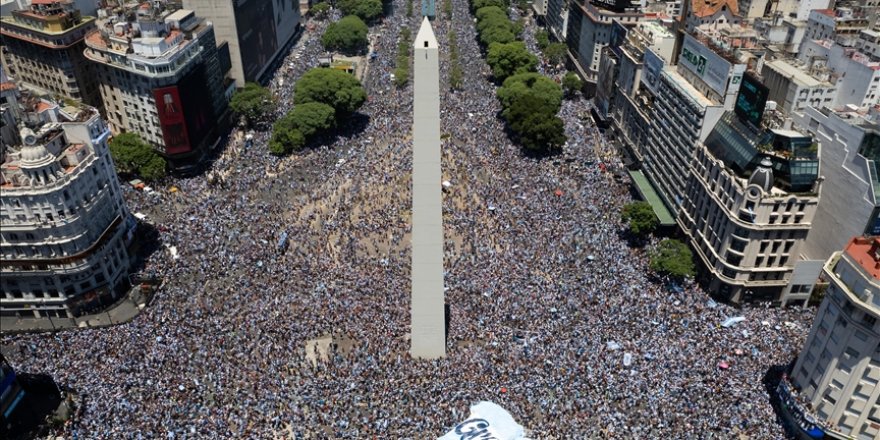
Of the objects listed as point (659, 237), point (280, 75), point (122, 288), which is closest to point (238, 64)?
point (280, 75)

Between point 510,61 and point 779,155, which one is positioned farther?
point 510,61

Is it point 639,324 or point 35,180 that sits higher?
point 35,180

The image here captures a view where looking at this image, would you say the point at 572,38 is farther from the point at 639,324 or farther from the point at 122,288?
the point at 122,288

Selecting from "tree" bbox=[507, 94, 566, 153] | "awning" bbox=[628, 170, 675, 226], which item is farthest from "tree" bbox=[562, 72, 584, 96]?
"awning" bbox=[628, 170, 675, 226]

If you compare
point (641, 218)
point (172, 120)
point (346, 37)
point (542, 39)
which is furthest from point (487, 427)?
point (542, 39)

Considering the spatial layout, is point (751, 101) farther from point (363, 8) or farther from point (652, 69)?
point (363, 8)

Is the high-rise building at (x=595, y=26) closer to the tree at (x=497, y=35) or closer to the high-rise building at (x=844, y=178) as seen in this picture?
the tree at (x=497, y=35)
